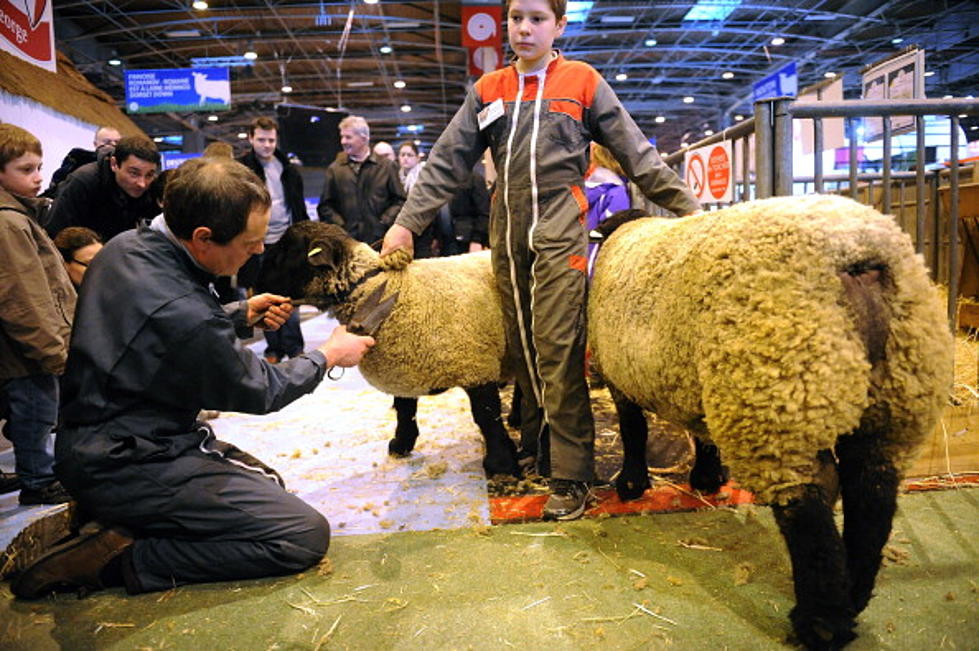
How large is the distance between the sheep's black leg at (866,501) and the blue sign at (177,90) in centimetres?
1594

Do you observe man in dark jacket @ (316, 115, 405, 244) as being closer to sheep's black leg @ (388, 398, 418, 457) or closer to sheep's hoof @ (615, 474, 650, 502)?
sheep's black leg @ (388, 398, 418, 457)

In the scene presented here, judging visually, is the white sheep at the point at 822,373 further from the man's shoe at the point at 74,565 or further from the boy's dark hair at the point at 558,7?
the man's shoe at the point at 74,565

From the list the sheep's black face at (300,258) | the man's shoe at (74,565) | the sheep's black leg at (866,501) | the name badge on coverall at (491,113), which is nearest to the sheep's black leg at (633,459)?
the sheep's black leg at (866,501)

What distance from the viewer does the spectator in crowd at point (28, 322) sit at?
306cm

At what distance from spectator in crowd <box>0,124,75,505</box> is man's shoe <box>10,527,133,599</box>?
1.04 metres

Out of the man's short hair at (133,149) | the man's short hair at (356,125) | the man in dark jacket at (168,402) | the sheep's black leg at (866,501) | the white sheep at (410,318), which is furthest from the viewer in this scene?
the man's short hair at (356,125)

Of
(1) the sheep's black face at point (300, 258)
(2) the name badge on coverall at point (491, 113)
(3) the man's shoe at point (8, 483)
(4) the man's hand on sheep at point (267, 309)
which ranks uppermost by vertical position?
(2) the name badge on coverall at point (491, 113)

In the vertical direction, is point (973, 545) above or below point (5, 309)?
below

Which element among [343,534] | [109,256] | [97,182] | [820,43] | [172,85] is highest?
[820,43]

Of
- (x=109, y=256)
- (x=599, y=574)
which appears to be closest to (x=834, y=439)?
(x=599, y=574)

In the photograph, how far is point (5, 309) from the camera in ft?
9.99

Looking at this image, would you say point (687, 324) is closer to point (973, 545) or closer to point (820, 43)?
point (973, 545)

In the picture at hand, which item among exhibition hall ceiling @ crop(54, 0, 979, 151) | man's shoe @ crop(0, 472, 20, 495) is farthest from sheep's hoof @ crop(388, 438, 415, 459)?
exhibition hall ceiling @ crop(54, 0, 979, 151)

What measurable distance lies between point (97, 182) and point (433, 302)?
2.50 meters
